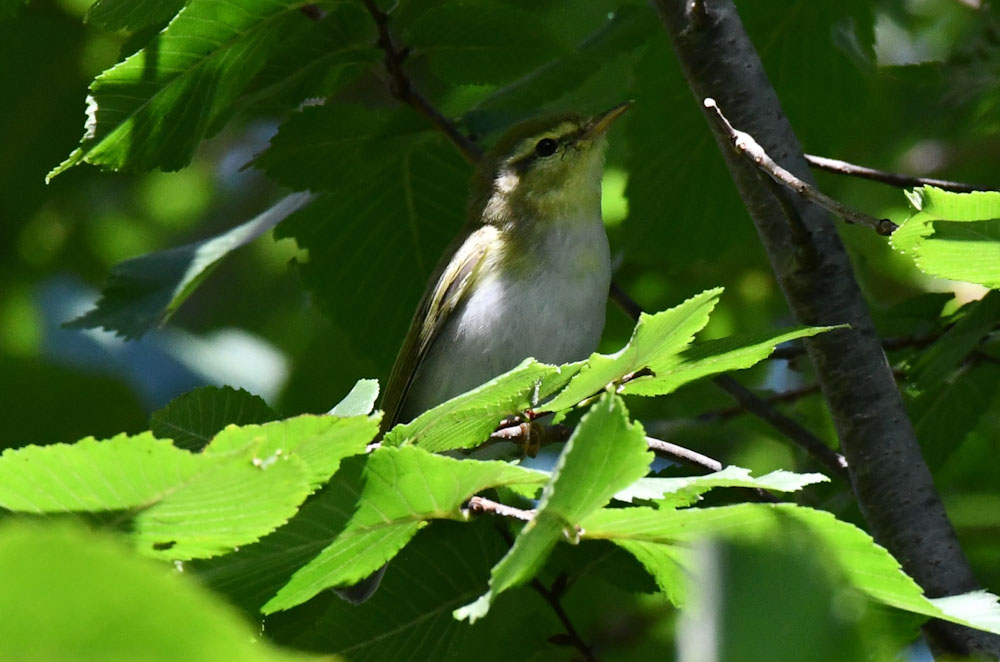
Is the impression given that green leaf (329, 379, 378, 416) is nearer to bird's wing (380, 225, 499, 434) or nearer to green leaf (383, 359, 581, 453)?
green leaf (383, 359, 581, 453)

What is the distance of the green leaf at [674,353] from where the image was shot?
148cm

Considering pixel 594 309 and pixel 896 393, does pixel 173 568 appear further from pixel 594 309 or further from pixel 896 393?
pixel 594 309

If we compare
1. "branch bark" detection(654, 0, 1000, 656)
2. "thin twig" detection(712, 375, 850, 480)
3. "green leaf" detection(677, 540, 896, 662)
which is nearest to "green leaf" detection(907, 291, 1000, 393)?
"branch bark" detection(654, 0, 1000, 656)

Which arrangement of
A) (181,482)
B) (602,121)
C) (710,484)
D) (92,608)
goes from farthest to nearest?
1. (602,121)
2. (710,484)
3. (181,482)
4. (92,608)

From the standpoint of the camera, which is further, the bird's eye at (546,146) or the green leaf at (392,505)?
the bird's eye at (546,146)

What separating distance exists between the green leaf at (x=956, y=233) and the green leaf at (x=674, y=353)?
0.63ft

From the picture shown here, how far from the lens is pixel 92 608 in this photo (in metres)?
0.62

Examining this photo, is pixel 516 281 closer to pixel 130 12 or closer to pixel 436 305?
pixel 436 305

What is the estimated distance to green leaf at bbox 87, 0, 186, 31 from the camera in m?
2.08

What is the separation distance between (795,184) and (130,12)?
1.19m

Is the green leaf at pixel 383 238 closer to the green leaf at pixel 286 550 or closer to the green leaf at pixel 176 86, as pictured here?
the green leaf at pixel 176 86

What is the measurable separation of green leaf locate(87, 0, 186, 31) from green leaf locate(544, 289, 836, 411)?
3.52 ft

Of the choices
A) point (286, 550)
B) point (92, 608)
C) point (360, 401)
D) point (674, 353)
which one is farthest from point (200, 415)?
point (92, 608)

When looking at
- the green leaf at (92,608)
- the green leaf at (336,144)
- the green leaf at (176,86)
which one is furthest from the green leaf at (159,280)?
the green leaf at (92,608)
